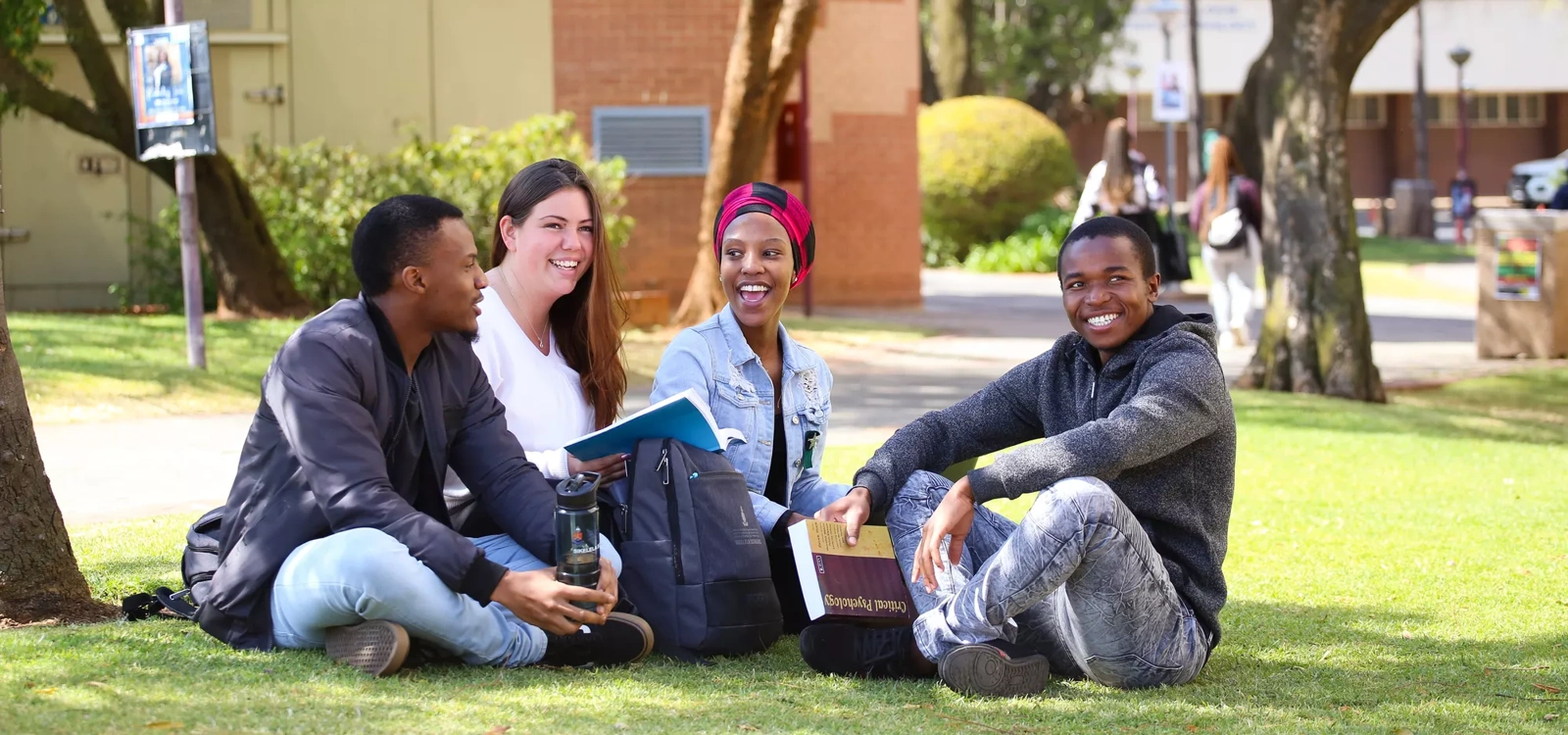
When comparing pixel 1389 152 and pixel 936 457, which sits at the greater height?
pixel 1389 152

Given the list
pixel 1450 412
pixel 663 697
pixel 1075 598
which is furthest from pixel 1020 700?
pixel 1450 412

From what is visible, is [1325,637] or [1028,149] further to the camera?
[1028,149]

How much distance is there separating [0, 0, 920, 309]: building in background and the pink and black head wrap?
1180cm

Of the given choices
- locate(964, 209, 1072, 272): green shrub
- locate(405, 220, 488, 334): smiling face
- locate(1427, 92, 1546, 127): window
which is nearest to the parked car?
locate(964, 209, 1072, 272): green shrub

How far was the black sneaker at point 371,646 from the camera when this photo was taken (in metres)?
4.05

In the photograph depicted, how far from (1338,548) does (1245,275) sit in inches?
327

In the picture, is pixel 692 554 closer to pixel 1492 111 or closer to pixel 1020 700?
pixel 1020 700

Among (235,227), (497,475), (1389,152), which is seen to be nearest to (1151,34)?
(1389,152)

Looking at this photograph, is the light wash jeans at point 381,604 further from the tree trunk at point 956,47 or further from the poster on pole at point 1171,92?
the tree trunk at point 956,47

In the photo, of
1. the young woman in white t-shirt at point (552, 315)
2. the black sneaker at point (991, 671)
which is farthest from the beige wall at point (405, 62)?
the black sneaker at point (991, 671)

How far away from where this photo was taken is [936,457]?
476cm

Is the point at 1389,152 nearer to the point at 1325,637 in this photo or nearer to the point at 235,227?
the point at 235,227

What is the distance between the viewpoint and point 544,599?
398 cm

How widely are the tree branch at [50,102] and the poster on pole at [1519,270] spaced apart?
40.5 ft
